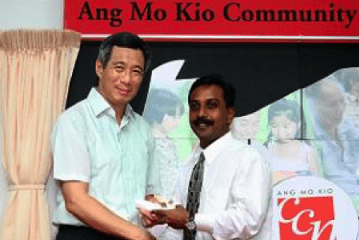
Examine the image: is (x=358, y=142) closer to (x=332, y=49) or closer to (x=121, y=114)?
(x=332, y=49)

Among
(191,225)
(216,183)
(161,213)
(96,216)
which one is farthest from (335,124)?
(96,216)

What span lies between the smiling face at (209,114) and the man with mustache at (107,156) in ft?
0.78

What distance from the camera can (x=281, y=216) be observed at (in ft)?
10.2

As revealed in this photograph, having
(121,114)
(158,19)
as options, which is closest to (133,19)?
(158,19)

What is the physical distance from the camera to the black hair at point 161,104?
3.15 metres

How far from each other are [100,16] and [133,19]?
16cm

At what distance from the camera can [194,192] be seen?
8.84 feet

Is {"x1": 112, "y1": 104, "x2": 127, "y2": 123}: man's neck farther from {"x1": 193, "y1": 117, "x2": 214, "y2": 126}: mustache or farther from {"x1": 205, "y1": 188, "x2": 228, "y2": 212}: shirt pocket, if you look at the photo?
{"x1": 205, "y1": 188, "x2": 228, "y2": 212}: shirt pocket

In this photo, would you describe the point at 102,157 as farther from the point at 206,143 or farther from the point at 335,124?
the point at 335,124

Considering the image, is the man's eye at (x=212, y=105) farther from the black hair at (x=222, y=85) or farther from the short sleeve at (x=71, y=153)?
the short sleeve at (x=71, y=153)

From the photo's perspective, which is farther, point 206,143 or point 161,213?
point 206,143

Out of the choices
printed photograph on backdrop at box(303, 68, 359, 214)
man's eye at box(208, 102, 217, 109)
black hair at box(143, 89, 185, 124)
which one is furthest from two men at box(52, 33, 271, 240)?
printed photograph on backdrop at box(303, 68, 359, 214)

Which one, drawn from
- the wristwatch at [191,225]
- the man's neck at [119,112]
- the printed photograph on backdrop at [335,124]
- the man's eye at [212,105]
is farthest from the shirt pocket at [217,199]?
the printed photograph on backdrop at [335,124]

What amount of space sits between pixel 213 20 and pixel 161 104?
0.48 m
